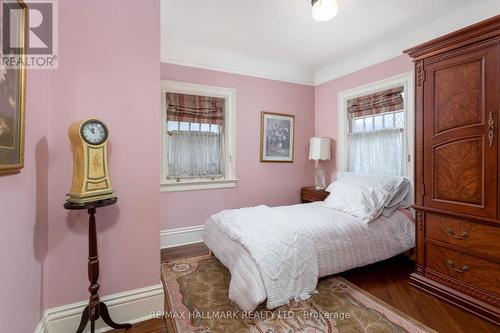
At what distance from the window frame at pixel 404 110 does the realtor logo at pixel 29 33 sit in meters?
3.21

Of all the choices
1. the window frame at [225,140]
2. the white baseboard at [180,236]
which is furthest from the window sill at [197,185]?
the white baseboard at [180,236]

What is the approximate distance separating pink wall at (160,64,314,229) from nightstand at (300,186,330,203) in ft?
0.40

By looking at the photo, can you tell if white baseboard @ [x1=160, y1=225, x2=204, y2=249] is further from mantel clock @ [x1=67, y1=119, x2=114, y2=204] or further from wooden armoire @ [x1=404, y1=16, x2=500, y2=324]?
wooden armoire @ [x1=404, y1=16, x2=500, y2=324]

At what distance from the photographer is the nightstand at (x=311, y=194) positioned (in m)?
3.76

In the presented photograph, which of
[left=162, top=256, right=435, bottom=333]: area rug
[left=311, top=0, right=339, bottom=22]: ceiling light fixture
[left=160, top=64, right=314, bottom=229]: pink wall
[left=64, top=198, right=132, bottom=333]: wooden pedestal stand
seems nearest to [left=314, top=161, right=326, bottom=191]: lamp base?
[left=160, top=64, right=314, bottom=229]: pink wall

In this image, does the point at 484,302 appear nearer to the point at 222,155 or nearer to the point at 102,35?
the point at 222,155

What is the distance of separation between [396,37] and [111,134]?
337cm

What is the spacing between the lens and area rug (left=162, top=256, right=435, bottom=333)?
1701 mm

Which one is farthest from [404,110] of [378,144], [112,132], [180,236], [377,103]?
[180,236]

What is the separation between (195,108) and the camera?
341 cm

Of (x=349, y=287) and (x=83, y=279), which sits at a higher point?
(x=83, y=279)

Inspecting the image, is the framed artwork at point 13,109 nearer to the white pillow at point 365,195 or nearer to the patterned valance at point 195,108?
the patterned valance at point 195,108

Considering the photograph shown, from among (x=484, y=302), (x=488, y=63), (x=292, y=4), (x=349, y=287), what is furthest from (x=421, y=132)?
(x=292, y=4)

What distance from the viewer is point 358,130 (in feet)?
12.0
